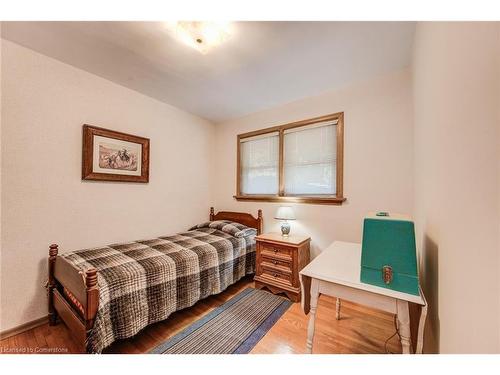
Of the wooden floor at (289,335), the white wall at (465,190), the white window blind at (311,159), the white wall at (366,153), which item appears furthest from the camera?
the white window blind at (311,159)

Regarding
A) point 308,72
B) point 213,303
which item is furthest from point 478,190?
point 213,303

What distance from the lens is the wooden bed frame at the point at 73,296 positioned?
1.23m

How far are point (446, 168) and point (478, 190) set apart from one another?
35 cm

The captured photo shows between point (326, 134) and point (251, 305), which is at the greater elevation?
point (326, 134)

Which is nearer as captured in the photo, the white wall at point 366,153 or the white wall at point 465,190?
the white wall at point 465,190

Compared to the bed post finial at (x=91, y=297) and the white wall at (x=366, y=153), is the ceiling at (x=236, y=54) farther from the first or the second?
the bed post finial at (x=91, y=297)

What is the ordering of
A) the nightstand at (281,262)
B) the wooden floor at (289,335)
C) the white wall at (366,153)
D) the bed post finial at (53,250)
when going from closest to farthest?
the wooden floor at (289,335) → the bed post finial at (53,250) → the white wall at (366,153) → the nightstand at (281,262)

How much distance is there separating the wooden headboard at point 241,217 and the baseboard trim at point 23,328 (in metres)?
2.18

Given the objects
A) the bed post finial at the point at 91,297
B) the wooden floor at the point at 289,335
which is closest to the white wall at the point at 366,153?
the wooden floor at the point at 289,335

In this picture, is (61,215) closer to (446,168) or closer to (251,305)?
(251,305)

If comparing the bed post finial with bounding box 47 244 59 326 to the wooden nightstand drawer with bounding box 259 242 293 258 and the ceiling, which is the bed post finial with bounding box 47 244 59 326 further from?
the wooden nightstand drawer with bounding box 259 242 293 258

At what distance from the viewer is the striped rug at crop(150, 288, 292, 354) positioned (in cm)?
146

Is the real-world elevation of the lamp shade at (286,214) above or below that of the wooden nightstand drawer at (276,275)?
above

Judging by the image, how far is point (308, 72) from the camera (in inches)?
80.7
